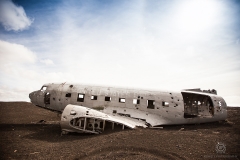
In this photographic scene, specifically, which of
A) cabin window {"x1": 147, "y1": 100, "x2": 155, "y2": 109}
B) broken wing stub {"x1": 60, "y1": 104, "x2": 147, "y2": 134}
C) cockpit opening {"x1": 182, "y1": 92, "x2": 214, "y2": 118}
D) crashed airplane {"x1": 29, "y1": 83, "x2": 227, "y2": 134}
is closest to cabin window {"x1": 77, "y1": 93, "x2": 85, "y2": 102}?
crashed airplane {"x1": 29, "y1": 83, "x2": 227, "y2": 134}

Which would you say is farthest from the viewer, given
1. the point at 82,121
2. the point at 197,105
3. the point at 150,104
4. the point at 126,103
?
the point at 197,105

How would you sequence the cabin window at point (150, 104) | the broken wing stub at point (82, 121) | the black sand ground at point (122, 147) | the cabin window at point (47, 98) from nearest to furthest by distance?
the black sand ground at point (122, 147)
the broken wing stub at point (82, 121)
the cabin window at point (150, 104)
the cabin window at point (47, 98)

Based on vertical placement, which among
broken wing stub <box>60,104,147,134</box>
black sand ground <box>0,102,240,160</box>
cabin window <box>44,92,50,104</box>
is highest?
cabin window <box>44,92,50,104</box>

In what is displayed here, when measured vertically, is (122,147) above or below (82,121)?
below

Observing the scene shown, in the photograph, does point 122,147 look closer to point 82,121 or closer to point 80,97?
point 82,121

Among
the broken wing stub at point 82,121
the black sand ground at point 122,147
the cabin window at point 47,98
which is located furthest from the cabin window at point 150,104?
the cabin window at point 47,98

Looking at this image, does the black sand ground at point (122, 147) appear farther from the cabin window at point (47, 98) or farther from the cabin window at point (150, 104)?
the cabin window at point (47, 98)

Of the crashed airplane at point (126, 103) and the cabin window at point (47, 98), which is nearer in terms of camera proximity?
the crashed airplane at point (126, 103)

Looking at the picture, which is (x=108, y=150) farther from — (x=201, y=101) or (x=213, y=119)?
(x=201, y=101)

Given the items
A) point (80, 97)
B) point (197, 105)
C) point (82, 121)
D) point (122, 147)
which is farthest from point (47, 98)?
point (197, 105)

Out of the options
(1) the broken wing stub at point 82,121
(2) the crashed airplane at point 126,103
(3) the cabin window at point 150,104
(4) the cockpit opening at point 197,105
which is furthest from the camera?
(4) the cockpit opening at point 197,105

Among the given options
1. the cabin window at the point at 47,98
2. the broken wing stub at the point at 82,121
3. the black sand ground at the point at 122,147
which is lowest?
the black sand ground at the point at 122,147

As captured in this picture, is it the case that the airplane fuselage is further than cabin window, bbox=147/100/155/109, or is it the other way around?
cabin window, bbox=147/100/155/109

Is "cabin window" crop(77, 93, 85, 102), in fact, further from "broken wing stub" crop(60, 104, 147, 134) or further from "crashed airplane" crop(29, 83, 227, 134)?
"broken wing stub" crop(60, 104, 147, 134)
